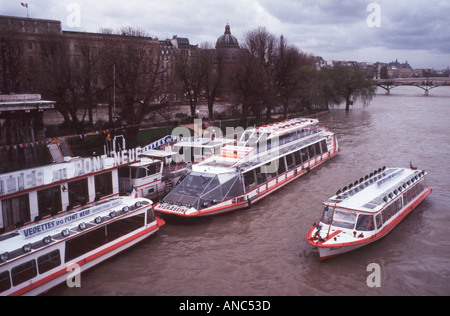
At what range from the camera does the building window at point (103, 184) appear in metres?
20.0

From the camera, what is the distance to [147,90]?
109 ft

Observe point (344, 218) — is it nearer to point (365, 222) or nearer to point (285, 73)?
point (365, 222)

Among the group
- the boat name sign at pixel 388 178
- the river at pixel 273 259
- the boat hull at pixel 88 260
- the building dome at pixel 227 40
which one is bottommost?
the river at pixel 273 259

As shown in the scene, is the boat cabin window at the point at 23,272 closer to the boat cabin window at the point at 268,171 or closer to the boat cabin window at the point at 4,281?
the boat cabin window at the point at 4,281

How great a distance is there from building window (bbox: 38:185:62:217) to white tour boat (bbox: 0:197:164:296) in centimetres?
162

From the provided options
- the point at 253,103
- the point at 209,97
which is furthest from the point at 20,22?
the point at 253,103

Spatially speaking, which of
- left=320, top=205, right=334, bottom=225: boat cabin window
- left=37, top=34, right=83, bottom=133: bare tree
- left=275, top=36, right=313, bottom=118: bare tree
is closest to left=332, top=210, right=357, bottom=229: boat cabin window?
left=320, top=205, right=334, bottom=225: boat cabin window

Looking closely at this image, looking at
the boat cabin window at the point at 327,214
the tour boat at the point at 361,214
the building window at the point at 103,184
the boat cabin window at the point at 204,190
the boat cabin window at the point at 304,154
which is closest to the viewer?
the tour boat at the point at 361,214

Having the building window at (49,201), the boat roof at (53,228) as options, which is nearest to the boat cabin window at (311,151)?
the boat roof at (53,228)

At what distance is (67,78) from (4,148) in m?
18.7

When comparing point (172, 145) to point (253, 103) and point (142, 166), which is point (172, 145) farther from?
point (253, 103)

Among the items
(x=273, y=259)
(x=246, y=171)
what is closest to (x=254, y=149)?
(x=246, y=171)

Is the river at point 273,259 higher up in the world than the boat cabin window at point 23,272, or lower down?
lower down

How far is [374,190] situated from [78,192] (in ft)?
47.4
